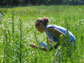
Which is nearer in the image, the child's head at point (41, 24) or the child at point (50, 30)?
the child at point (50, 30)

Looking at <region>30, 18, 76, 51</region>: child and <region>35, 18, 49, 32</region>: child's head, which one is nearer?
<region>30, 18, 76, 51</region>: child

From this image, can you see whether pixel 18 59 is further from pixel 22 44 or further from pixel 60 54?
pixel 60 54

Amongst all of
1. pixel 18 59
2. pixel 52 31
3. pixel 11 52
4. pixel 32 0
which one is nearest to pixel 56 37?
pixel 52 31

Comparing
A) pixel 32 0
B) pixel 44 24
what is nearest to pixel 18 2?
pixel 32 0

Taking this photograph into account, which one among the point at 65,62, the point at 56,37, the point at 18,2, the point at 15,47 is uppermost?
the point at 15,47

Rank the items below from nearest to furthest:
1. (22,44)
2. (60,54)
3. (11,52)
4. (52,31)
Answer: (22,44) → (60,54) → (11,52) → (52,31)

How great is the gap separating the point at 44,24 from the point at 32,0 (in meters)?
41.5

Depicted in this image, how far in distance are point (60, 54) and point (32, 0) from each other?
143 feet

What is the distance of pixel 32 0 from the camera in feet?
151

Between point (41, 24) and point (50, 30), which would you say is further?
point (41, 24)

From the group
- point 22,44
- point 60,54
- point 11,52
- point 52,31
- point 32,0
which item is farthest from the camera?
point 32,0

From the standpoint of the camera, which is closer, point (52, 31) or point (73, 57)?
point (73, 57)

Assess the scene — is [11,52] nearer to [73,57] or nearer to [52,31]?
[73,57]

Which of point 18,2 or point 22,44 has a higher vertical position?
point 22,44
